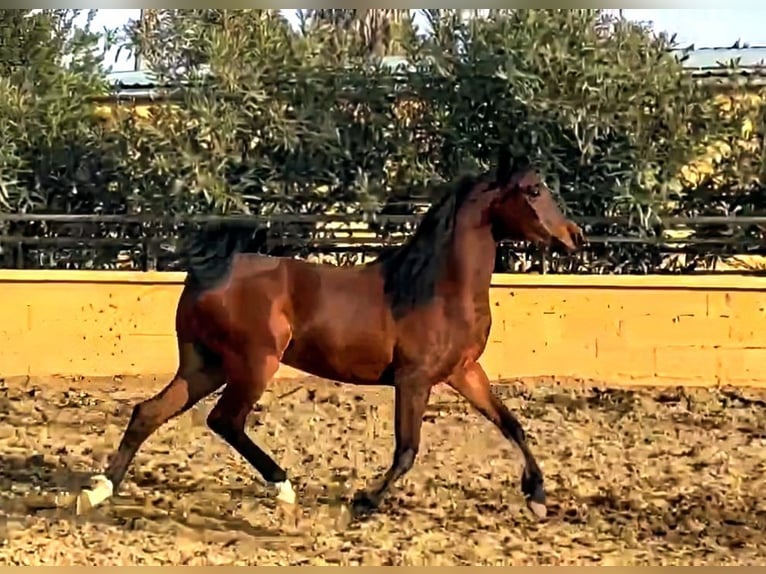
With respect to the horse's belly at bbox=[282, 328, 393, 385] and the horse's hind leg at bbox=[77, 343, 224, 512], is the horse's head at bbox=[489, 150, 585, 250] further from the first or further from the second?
the horse's hind leg at bbox=[77, 343, 224, 512]

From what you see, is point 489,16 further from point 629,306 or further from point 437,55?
point 629,306

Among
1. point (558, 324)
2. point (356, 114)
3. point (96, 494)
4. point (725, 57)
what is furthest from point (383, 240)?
point (96, 494)

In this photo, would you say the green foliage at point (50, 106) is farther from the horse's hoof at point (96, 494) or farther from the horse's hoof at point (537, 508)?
the horse's hoof at point (537, 508)

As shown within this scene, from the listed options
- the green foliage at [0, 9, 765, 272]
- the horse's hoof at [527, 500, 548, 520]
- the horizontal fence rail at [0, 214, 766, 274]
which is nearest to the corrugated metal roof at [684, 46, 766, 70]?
the green foliage at [0, 9, 765, 272]

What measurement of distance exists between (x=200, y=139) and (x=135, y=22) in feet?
4.44

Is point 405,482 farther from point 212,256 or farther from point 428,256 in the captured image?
point 212,256

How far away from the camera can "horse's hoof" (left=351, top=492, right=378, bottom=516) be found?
480cm

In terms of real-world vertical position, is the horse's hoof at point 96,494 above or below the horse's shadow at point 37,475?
above

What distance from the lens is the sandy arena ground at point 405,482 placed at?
15.3 ft

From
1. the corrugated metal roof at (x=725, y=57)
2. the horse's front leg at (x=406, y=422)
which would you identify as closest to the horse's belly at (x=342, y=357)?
the horse's front leg at (x=406, y=422)

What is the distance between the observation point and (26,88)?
32.2 ft

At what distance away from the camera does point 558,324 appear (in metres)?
8.91

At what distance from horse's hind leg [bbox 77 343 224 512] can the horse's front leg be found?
871 mm

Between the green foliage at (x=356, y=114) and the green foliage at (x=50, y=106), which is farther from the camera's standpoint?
Result: the green foliage at (x=50, y=106)
